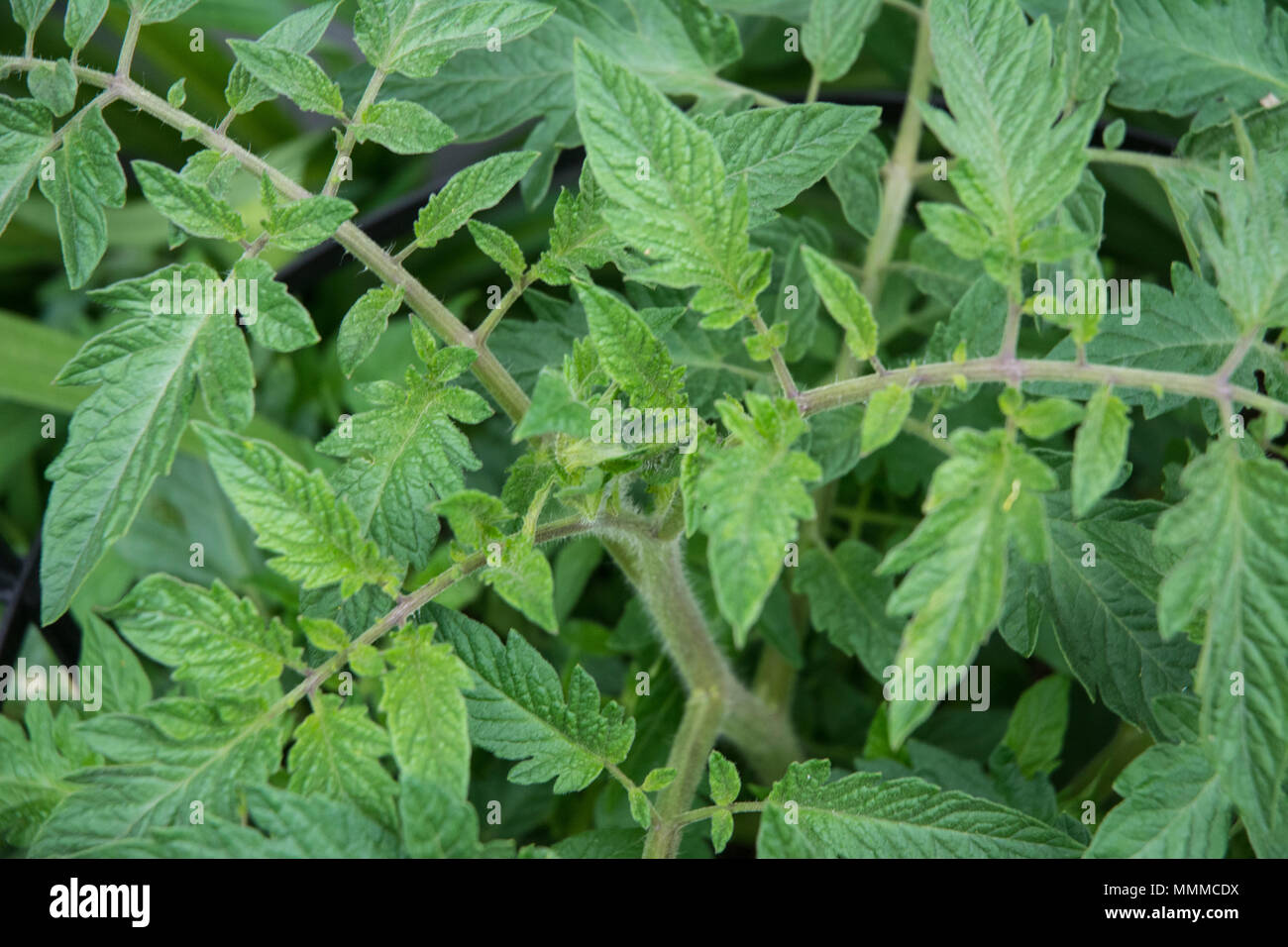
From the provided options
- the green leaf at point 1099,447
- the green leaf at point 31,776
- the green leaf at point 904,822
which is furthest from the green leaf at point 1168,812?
the green leaf at point 31,776

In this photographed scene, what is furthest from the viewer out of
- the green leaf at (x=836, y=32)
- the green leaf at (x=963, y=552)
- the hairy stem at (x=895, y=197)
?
the hairy stem at (x=895, y=197)

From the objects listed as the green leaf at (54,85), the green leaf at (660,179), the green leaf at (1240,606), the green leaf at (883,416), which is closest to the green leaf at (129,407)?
the green leaf at (54,85)

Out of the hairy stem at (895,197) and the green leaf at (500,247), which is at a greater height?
the hairy stem at (895,197)

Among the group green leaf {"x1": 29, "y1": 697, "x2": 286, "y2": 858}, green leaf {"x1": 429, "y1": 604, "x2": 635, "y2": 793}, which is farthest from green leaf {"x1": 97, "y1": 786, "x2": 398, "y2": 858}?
green leaf {"x1": 429, "y1": 604, "x2": 635, "y2": 793}

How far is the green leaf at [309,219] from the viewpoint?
562 mm

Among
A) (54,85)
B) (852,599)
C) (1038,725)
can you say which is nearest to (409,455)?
(54,85)

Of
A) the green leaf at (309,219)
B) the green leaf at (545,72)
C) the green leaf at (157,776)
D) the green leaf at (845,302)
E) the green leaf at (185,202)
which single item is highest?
the green leaf at (545,72)

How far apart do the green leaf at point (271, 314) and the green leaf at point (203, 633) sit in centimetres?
14

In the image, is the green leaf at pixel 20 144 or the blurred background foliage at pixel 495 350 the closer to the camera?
the green leaf at pixel 20 144

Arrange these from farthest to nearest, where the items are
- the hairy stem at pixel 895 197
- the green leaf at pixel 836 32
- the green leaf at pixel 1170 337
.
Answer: the hairy stem at pixel 895 197, the green leaf at pixel 836 32, the green leaf at pixel 1170 337

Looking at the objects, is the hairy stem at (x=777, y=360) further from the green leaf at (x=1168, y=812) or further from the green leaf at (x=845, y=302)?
the green leaf at (x=1168, y=812)

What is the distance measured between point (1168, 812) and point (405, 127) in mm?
599

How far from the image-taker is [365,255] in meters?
0.60

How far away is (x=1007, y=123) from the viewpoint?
0.54 m
